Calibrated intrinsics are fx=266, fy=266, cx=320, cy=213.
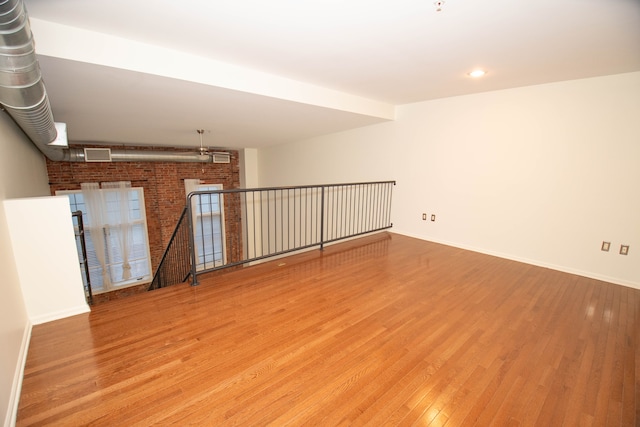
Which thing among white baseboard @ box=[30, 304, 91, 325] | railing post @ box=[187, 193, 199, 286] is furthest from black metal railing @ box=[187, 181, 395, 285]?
white baseboard @ box=[30, 304, 91, 325]

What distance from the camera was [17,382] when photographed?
1.44m

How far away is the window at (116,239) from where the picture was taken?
585cm

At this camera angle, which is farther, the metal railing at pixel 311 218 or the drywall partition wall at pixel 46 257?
the metal railing at pixel 311 218

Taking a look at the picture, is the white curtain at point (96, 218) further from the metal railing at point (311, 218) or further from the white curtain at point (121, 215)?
the metal railing at point (311, 218)

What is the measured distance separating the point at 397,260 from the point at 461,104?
2421 millimetres

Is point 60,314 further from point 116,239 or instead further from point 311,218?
point 116,239

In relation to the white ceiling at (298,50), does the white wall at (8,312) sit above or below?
below

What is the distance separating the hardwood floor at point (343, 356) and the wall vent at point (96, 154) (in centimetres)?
421

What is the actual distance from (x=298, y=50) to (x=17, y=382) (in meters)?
2.87

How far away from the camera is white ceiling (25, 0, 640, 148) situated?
171cm

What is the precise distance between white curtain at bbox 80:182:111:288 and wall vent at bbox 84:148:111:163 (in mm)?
951

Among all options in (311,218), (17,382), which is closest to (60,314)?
(17,382)

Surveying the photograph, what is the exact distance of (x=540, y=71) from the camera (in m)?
2.74

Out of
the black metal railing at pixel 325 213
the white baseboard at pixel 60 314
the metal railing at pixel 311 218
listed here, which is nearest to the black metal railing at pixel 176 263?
the metal railing at pixel 311 218
